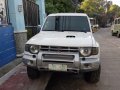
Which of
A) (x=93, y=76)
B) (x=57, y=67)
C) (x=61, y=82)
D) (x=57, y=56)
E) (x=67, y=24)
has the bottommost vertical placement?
(x=61, y=82)

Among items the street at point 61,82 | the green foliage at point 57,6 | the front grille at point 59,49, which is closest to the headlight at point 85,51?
the front grille at point 59,49

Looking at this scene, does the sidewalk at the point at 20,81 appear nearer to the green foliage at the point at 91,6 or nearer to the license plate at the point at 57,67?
the license plate at the point at 57,67

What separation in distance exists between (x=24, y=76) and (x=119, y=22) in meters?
20.1

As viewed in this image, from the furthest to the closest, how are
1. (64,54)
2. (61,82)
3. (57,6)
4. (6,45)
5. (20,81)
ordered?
(57,6)
(6,45)
(61,82)
(20,81)
(64,54)

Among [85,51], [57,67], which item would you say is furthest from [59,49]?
[85,51]

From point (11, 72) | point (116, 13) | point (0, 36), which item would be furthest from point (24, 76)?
point (116, 13)

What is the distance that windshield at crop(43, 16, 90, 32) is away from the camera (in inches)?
300

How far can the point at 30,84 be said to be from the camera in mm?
6508

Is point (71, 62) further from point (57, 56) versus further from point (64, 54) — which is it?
point (57, 56)

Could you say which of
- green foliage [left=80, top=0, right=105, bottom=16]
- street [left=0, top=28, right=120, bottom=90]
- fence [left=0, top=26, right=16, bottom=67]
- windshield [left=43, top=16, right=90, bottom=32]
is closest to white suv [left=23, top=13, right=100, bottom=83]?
street [left=0, top=28, right=120, bottom=90]

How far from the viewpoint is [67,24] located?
7.74m

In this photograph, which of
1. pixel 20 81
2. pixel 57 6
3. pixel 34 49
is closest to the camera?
pixel 34 49

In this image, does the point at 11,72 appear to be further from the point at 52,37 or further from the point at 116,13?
the point at 116,13

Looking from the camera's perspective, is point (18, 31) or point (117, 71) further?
point (18, 31)
